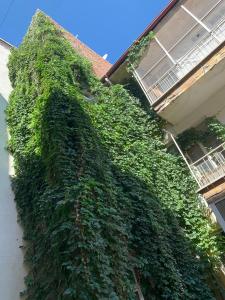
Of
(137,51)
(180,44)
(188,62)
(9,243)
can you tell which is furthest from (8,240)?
(180,44)

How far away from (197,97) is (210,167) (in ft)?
9.06

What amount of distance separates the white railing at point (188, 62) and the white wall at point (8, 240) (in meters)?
5.95

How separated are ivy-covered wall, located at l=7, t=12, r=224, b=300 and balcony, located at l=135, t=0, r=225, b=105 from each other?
1.44 m

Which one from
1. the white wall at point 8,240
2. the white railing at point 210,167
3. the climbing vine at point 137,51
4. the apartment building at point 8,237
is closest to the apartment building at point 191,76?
the white railing at point 210,167

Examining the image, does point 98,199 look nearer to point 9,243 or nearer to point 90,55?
point 9,243

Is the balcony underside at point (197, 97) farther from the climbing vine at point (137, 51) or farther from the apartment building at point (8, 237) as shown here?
the apartment building at point (8, 237)

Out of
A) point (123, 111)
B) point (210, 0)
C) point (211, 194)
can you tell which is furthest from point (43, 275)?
point (210, 0)

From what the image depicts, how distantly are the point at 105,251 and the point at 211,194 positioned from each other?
5.16 metres

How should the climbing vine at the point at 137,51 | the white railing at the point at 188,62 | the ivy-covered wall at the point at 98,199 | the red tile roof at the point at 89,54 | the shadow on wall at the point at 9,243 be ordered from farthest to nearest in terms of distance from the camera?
the red tile roof at the point at 89,54, the climbing vine at the point at 137,51, the white railing at the point at 188,62, the shadow on wall at the point at 9,243, the ivy-covered wall at the point at 98,199

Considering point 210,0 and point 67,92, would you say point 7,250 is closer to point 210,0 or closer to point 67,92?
point 67,92

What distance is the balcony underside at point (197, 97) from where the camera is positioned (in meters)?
12.1

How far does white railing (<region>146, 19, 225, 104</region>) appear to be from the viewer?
1237 cm

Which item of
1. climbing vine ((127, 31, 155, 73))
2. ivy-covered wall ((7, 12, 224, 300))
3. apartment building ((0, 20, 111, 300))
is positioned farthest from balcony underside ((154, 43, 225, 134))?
apartment building ((0, 20, 111, 300))

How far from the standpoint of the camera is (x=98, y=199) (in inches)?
308
